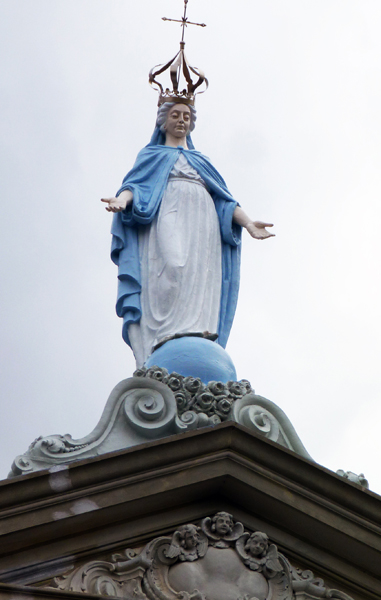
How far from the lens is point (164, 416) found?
10.4 m

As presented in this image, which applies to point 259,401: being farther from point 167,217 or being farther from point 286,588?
point 167,217

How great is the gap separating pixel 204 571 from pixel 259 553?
1.49 feet

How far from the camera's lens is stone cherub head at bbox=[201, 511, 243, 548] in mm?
9680

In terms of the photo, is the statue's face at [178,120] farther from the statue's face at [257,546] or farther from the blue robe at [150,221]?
the statue's face at [257,546]

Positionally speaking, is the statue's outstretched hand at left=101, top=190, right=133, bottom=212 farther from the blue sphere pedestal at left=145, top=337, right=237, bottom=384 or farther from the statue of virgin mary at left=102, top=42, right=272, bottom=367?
the blue sphere pedestal at left=145, top=337, right=237, bottom=384

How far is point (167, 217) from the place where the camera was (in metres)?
12.8

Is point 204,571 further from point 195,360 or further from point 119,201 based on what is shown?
point 119,201

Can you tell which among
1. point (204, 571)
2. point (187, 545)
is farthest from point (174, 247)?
point (204, 571)

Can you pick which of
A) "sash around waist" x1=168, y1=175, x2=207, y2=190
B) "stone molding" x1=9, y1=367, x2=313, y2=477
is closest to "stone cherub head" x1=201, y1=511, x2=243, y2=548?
"stone molding" x1=9, y1=367, x2=313, y2=477

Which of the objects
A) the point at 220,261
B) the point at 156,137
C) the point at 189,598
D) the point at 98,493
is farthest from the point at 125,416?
the point at 156,137

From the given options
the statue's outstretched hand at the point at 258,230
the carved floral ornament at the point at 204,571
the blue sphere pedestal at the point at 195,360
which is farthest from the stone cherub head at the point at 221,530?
the statue's outstretched hand at the point at 258,230

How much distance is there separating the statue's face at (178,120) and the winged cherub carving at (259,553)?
560 cm

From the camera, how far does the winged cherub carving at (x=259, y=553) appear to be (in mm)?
9609

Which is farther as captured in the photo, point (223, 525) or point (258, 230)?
point (258, 230)
